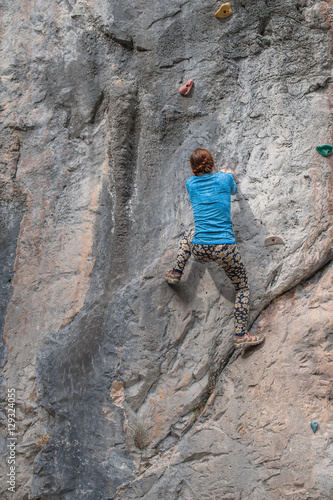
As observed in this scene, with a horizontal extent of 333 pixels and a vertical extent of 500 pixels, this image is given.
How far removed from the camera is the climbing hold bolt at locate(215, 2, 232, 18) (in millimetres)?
3473

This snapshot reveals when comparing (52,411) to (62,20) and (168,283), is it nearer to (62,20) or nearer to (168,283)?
(168,283)

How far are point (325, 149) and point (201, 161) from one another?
0.91 m

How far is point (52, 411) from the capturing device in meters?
3.46

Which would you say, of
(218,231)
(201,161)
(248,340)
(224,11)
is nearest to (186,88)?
(224,11)

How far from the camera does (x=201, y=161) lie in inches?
120

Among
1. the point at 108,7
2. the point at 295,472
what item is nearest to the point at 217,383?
the point at 295,472

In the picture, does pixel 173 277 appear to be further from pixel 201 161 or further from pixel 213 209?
pixel 201 161

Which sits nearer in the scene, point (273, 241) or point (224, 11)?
point (273, 241)

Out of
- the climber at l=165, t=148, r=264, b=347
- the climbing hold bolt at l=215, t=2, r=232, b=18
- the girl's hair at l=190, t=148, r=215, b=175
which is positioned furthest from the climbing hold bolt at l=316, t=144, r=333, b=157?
the climbing hold bolt at l=215, t=2, r=232, b=18

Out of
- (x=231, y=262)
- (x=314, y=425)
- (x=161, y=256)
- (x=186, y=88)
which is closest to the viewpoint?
(x=314, y=425)

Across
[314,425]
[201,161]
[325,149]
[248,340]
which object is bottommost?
[314,425]

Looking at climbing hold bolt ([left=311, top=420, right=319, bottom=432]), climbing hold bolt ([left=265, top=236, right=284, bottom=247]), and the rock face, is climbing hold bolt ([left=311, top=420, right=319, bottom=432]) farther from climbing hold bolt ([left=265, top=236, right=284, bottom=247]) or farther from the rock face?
climbing hold bolt ([left=265, top=236, right=284, bottom=247])

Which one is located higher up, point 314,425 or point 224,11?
point 224,11

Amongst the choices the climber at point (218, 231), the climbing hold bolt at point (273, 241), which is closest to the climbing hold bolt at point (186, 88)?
the climber at point (218, 231)
